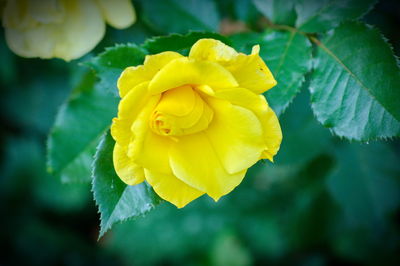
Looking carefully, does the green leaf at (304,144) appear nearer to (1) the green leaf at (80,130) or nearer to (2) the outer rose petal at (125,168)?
(1) the green leaf at (80,130)

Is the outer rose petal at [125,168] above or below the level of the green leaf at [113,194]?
above

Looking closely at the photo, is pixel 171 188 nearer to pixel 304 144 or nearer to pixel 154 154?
pixel 154 154

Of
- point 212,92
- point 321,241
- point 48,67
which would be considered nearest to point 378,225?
point 321,241

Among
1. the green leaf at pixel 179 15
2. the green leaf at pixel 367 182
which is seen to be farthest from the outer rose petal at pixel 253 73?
the green leaf at pixel 367 182

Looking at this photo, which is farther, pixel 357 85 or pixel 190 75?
pixel 357 85

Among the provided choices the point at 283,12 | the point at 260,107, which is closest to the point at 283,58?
the point at 283,12

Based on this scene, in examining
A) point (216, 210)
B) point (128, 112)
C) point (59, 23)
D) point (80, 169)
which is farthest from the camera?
point (216, 210)
